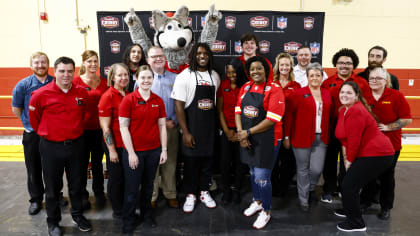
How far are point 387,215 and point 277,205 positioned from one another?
1093 mm

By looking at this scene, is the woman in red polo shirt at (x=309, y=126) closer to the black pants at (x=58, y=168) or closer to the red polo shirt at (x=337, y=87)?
the red polo shirt at (x=337, y=87)

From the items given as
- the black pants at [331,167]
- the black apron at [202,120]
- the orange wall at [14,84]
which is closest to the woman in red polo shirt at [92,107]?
the black apron at [202,120]

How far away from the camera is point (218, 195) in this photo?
3283mm

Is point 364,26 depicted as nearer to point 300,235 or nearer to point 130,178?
point 300,235

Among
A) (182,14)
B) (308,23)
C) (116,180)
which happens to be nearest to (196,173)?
(116,180)

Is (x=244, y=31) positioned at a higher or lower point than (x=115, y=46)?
higher

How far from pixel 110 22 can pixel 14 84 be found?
3.28 m

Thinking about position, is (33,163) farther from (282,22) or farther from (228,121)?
(282,22)

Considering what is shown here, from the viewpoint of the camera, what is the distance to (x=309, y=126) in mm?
2699

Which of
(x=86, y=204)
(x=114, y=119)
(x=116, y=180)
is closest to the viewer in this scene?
(x=114, y=119)

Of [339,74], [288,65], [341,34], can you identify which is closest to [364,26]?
[341,34]

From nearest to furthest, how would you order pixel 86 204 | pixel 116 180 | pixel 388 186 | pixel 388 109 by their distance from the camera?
pixel 116 180
pixel 388 109
pixel 388 186
pixel 86 204

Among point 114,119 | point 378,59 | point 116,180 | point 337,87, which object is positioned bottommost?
point 116,180

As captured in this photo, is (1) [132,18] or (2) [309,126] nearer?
(2) [309,126]
